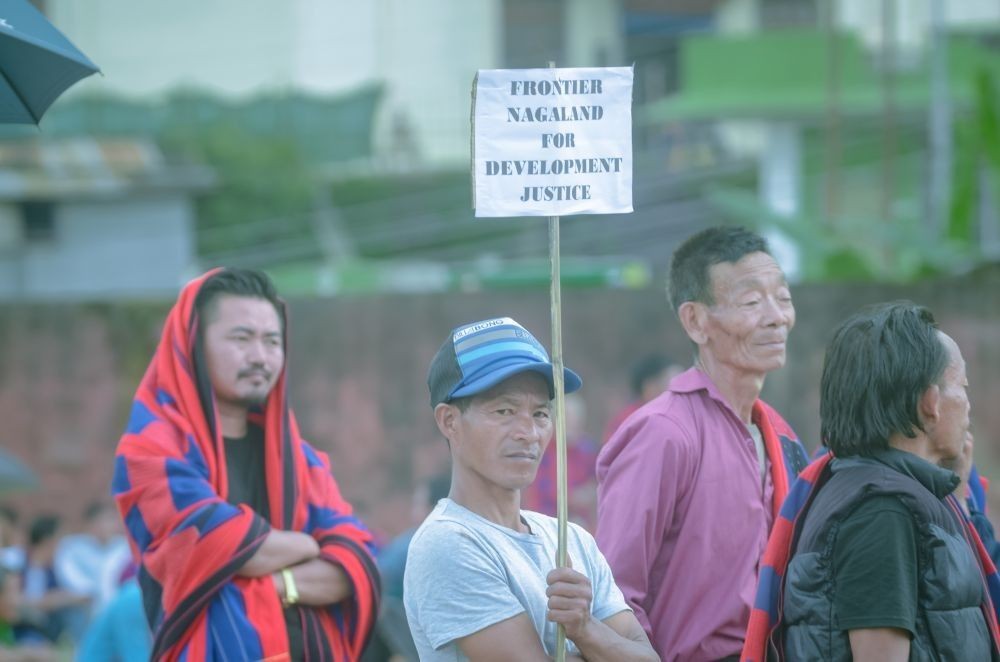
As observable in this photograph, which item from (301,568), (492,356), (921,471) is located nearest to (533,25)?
(301,568)

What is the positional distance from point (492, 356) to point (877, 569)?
3.21 ft

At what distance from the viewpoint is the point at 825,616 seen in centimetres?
304

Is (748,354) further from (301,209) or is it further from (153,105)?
(153,105)

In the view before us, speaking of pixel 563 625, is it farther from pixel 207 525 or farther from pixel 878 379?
pixel 207 525

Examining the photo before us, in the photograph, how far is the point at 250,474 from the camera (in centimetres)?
449

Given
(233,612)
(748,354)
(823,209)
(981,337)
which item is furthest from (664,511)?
(823,209)

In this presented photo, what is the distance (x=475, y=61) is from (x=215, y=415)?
822 inches

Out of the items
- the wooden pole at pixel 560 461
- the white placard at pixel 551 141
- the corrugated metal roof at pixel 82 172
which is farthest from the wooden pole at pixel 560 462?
the corrugated metal roof at pixel 82 172

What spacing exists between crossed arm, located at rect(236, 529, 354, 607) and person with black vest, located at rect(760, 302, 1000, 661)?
5.05ft

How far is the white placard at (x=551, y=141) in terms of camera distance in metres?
3.42

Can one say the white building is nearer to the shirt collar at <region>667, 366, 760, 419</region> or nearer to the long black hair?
the shirt collar at <region>667, 366, 760, 419</region>

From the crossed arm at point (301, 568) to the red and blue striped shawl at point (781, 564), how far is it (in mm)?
1531

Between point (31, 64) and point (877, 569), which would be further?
point (31, 64)

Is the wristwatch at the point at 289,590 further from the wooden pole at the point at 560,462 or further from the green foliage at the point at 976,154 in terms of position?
the green foliage at the point at 976,154
